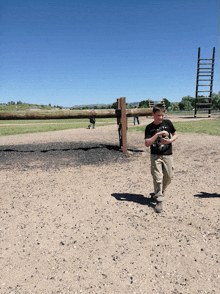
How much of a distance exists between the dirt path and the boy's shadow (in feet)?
0.08

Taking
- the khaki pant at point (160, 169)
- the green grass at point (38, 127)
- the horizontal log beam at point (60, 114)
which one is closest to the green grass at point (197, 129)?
the horizontal log beam at point (60, 114)

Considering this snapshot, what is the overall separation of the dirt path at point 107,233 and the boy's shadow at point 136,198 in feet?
0.08

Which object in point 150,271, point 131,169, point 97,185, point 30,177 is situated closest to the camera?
point 150,271

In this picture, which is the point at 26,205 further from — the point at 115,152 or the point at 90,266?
the point at 115,152

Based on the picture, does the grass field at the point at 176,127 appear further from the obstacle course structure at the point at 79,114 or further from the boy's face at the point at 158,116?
the boy's face at the point at 158,116

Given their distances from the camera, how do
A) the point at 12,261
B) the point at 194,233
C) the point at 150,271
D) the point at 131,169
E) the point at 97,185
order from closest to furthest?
the point at 150,271 → the point at 12,261 → the point at 194,233 → the point at 97,185 → the point at 131,169

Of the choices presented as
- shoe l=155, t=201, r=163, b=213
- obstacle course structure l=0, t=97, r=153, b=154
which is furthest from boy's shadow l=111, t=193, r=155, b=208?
obstacle course structure l=0, t=97, r=153, b=154

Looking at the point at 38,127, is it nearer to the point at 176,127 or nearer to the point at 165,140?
the point at 176,127

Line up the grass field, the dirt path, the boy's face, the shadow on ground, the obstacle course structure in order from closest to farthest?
the dirt path
the boy's face
the shadow on ground
the obstacle course structure
the grass field

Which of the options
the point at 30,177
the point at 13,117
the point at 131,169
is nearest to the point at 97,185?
the point at 131,169

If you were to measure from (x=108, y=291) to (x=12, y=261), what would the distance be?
120 centimetres

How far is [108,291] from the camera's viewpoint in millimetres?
2031

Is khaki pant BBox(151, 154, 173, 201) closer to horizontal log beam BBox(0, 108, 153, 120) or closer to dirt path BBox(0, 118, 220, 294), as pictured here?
dirt path BBox(0, 118, 220, 294)

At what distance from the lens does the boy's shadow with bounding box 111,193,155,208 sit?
3.82 meters
